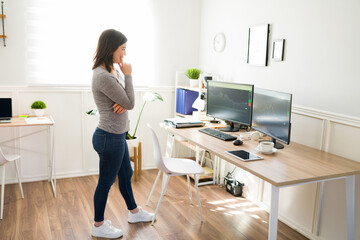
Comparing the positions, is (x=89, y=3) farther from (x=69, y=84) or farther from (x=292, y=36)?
(x=292, y=36)

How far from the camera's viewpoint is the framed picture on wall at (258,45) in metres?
3.19

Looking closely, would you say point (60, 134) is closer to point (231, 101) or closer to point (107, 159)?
point (107, 159)

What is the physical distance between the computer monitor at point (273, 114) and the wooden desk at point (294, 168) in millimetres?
136

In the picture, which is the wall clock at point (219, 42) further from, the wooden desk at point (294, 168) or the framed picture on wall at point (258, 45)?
the wooden desk at point (294, 168)

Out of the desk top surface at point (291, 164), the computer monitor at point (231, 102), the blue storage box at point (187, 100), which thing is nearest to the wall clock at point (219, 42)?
the blue storage box at point (187, 100)

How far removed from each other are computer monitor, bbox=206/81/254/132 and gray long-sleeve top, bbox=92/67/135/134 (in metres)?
0.98

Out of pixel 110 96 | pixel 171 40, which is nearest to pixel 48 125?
pixel 110 96

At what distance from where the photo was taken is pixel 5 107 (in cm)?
344

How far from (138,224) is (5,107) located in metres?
1.74

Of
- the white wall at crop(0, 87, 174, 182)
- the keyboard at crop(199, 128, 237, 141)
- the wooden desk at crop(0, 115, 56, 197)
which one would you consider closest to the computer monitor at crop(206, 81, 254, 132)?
the keyboard at crop(199, 128, 237, 141)

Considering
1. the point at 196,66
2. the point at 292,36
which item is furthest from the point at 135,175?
the point at 292,36

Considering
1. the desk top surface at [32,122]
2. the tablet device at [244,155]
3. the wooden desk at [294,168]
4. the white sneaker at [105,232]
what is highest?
the desk top surface at [32,122]

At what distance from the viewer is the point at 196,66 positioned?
448 centimetres

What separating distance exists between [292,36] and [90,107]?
230cm
